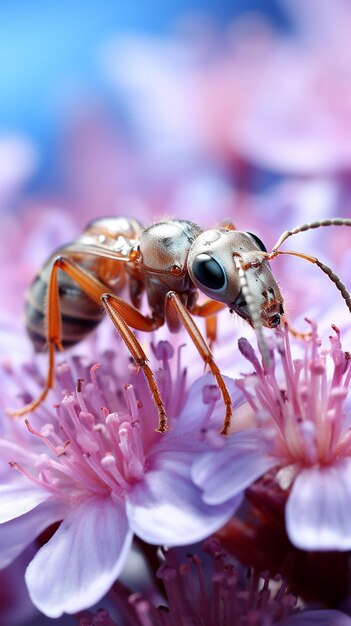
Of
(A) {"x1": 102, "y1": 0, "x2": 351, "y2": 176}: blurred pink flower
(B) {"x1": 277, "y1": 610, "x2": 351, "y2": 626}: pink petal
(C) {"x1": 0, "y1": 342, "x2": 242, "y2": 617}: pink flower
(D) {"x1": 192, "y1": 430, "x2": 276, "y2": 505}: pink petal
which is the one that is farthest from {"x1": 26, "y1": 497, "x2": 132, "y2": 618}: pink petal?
(A) {"x1": 102, "y1": 0, "x2": 351, "y2": 176}: blurred pink flower

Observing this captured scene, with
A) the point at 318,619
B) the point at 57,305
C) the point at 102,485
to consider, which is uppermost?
the point at 57,305

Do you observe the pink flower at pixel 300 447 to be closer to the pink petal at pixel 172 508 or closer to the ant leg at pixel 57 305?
the pink petal at pixel 172 508

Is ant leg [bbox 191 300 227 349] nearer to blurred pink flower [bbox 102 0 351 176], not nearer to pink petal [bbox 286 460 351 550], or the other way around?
pink petal [bbox 286 460 351 550]

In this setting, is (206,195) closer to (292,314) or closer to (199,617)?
(292,314)

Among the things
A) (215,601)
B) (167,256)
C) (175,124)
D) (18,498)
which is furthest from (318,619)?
(175,124)

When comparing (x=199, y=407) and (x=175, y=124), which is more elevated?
(x=199, y=407)

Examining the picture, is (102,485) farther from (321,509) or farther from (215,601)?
(321,509)
